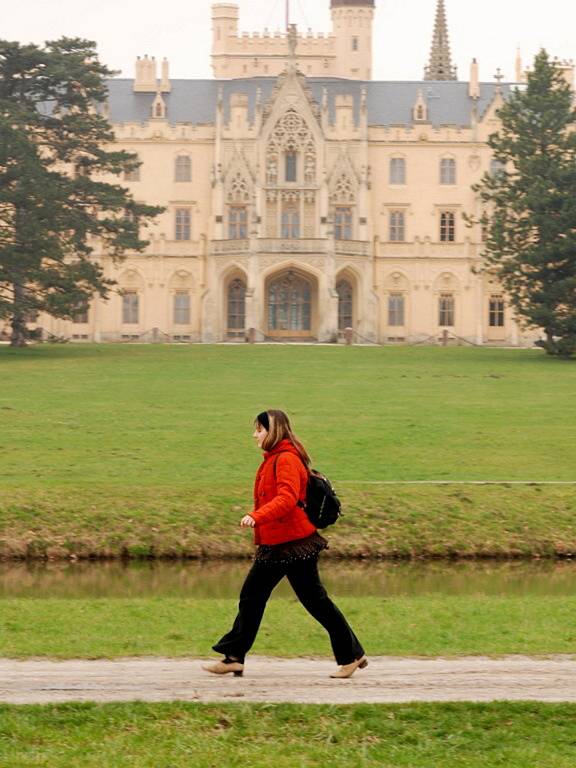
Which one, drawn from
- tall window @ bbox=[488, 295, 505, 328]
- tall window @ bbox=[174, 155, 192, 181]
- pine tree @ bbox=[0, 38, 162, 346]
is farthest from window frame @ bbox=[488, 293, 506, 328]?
pine tree @ bbox=[0, 38, 162, 346]

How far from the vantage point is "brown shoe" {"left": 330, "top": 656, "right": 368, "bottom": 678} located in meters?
13.6

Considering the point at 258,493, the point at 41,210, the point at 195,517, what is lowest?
the point at 195,517

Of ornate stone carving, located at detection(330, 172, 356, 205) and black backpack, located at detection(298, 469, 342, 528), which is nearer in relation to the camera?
black backpack, located at detection(298, 469, 342, 528)

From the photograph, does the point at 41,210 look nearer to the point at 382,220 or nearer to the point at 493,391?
the point at 493,391

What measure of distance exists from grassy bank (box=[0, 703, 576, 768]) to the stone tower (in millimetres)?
98364

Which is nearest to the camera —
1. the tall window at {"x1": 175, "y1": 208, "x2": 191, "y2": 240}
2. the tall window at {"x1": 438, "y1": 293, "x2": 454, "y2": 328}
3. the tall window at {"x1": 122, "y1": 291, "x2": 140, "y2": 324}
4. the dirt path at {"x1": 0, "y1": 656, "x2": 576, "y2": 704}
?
the dirt path at {"x1": 0, "y1": 656, "x2": 576, "y2": 704}

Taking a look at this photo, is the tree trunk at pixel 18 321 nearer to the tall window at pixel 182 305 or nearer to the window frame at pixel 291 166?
the tall window at pixel 182 305

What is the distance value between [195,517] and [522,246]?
41.8m

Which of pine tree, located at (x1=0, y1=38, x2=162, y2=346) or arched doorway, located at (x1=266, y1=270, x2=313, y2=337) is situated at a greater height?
pine tree, located at (x1=0, y1=38, x2=162, y2=346)

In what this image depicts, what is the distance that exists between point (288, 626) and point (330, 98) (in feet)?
270

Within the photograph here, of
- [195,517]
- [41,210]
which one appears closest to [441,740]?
[195,517]

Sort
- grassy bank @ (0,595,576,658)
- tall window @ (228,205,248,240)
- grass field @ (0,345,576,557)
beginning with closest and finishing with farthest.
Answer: grassy bank @ (0,595,576,658) → grass field @ (0,345,576,557) → tall window @ (228,205,248,240)

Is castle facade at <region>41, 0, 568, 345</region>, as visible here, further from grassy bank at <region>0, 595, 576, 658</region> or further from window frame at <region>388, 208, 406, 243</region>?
grassy bank at <region>0, 595, 576, 658</region>

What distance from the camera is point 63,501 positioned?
26.1 metres
